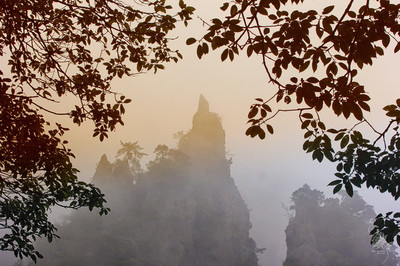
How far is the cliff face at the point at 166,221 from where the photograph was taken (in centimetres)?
2677

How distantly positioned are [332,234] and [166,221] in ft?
64.0

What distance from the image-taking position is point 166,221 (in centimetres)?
3114

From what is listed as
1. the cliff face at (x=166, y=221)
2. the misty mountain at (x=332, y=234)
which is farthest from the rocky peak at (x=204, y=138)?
the misty mountain at (x=332, y=234)

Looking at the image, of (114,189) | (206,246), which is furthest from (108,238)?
(206,246)

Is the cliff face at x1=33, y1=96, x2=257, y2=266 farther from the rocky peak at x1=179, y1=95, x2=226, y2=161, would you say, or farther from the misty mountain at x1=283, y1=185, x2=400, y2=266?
the misty mountain at x1=283, y1=185, x2=400, y2=266

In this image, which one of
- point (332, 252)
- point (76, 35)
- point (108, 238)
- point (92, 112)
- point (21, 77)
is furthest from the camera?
point (332, 252)

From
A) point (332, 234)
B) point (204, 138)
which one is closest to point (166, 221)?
point (204, 138)

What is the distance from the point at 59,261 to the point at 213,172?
22215mm

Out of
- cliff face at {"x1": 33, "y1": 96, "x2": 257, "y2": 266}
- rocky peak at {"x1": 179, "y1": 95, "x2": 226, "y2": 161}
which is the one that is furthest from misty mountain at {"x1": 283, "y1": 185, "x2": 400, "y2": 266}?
rocky peak at {"x1": 179, "y1": 95, "x2": 226, "y2": 161}

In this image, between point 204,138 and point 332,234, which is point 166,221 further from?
point 332,234

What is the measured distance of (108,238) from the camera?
27203 mm

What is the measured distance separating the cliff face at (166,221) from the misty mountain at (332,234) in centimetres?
681

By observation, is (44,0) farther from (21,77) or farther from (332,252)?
(332,252)

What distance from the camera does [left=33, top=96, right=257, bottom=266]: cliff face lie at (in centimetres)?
2677
